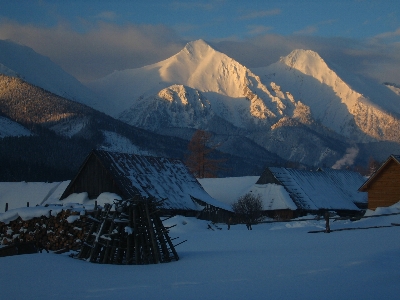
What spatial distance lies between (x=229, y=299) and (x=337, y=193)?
55.2 meters

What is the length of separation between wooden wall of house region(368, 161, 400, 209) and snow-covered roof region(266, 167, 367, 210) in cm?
1556

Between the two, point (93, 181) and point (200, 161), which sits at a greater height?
point (200, 161)

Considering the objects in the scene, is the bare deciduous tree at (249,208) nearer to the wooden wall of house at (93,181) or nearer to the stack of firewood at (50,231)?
the wooden wall of house at (93,181)

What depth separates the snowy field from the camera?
13.5 meters

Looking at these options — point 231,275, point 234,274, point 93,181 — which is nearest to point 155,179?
point 93,181

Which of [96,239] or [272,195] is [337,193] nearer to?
[272,195]

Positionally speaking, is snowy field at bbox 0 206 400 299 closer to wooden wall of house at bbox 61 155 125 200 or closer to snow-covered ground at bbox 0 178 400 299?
snow-covered ground at bbox 0 178 400 299

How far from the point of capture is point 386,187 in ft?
140

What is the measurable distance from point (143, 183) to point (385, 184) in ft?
55.6

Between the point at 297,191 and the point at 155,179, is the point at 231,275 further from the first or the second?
the point at 297,191

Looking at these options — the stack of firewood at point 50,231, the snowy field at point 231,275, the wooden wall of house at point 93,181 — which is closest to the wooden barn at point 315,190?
the wooden wall of house at point 93,181

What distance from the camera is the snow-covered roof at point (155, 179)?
149ft

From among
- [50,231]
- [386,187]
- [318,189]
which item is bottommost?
[50,231]

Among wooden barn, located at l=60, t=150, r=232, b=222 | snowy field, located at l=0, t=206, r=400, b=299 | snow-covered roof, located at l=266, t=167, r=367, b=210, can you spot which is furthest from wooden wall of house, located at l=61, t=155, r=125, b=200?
snowy field, located at l=0, t=206, r=400, b=299
